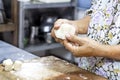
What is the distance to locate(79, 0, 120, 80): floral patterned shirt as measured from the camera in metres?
0.94

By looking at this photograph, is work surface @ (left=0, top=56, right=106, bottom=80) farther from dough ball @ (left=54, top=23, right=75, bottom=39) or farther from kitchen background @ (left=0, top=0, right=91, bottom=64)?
kitchen background @ (left=0, top=0, right=91, bottom=64)

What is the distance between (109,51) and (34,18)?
4.77 feet

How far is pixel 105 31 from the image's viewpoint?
97 cm

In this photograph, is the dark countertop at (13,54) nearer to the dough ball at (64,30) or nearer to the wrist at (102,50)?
the dough ball at (64,30)

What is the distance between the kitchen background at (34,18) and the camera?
6.41 feet

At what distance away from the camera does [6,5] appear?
2031 millimetres

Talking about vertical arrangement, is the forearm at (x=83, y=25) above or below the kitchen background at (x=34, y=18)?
above

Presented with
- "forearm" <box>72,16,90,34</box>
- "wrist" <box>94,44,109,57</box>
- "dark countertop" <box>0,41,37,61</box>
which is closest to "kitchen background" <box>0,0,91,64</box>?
"dark countertop" <box>0,41,37,61</box>

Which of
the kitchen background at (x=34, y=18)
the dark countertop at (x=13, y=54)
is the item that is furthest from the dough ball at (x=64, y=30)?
the kitchen background at (x=34, y=18)

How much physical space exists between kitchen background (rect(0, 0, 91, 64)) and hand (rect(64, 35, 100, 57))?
3.47 ft

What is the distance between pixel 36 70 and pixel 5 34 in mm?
1236

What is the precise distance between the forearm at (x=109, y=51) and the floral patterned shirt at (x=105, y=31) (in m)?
0.05

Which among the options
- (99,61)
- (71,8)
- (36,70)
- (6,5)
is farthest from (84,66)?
(71,8)

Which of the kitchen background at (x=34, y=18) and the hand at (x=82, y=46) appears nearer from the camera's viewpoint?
the hand at (x=82, y=46)
